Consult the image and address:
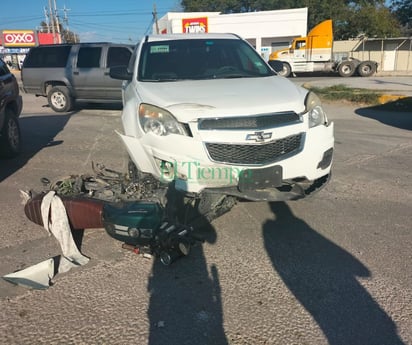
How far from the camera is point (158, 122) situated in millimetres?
3422

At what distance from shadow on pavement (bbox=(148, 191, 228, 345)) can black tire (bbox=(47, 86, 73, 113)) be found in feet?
30.7

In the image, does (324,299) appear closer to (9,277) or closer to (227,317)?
(227,317)

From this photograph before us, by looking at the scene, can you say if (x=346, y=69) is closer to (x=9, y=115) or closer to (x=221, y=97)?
(x=9, y=115)

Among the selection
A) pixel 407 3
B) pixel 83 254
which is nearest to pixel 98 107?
pixel 83 254

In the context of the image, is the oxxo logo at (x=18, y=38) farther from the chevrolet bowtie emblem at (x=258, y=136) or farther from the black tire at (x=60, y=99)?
the chevrolet bowtie emblem at (x=258, y=136)

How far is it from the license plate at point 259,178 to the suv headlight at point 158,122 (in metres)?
0.64

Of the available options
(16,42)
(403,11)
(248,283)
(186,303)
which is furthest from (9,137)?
(16,42)

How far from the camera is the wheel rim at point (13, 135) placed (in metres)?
6.31

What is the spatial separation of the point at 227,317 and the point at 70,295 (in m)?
1.17

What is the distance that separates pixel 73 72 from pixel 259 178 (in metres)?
9.47

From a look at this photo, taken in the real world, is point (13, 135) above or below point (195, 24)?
below

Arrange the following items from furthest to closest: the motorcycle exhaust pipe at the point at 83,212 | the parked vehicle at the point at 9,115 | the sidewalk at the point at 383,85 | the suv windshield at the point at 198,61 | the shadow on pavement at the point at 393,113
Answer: the sidewalk at the point at 383,85
the shadow on pavement at the point at 393,113
the parked vehicle at the point at 9,115
the suv windshield at the point at 198,61
the motorcycle exhaust pipe at the point at 83,212

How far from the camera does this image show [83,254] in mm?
3434

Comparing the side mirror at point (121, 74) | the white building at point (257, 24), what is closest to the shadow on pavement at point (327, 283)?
the side mirror at point (121, 74)
